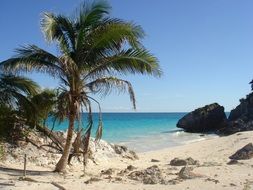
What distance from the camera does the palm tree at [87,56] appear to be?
1383 centimetres

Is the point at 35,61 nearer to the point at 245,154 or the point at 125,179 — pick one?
the point at 125,179

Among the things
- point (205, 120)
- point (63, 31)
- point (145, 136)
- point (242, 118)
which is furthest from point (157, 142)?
point (63, 31)

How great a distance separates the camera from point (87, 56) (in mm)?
14016

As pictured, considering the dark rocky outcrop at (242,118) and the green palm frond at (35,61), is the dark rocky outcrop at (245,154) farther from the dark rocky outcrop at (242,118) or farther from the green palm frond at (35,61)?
the dark rocky outcrop at (242,118)

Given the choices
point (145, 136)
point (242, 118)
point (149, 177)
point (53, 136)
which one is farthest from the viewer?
point (242, 118)

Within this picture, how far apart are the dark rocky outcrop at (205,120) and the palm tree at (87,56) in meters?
38.0

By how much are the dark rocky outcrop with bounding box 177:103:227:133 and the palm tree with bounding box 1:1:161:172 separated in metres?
38.0

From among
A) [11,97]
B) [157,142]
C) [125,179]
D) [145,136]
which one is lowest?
[125,179]

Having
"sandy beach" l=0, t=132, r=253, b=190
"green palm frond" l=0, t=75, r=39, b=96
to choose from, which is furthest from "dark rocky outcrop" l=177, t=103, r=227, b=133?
"green palm frond" l=0, t=75, r=39, b=96

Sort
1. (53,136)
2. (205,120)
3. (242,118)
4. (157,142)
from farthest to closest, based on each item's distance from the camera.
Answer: (205,120), (242,118), (157,142), (53,136)

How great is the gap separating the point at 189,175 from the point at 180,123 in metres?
42.1

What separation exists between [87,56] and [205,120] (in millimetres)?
39170

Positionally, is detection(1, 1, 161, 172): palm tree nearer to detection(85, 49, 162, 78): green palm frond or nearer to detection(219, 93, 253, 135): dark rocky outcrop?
detection(85, 49, 162, 78): green palm frond

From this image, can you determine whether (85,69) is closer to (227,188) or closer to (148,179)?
(148,179)
